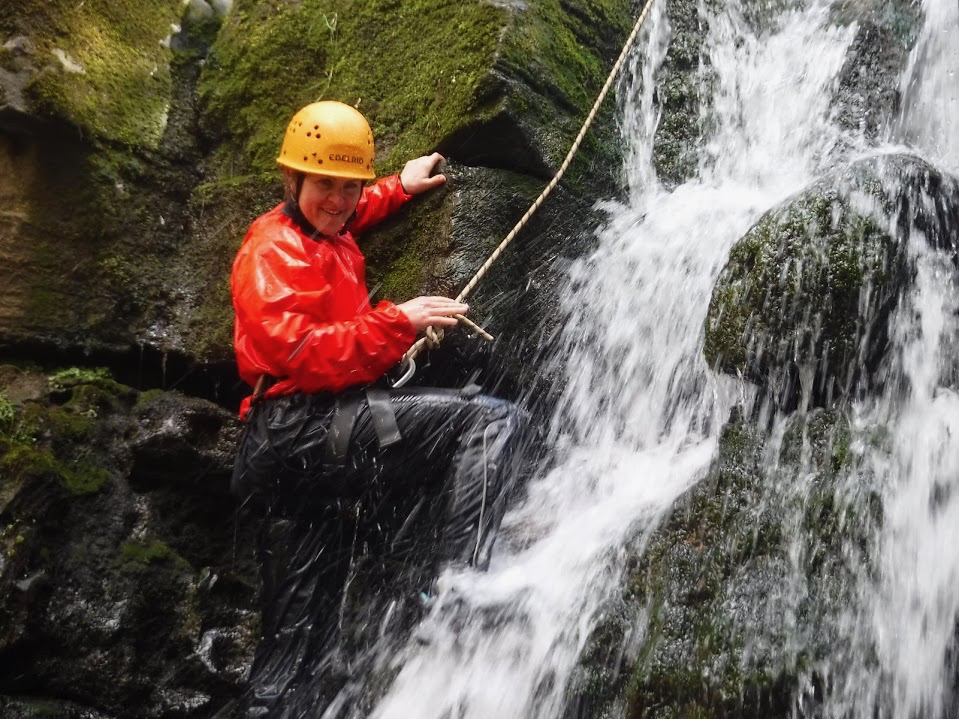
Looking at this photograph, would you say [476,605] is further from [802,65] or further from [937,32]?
[937,32]

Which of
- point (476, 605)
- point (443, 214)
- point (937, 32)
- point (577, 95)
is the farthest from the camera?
point (937, 32)

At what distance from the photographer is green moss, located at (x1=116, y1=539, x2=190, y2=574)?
4.38 m

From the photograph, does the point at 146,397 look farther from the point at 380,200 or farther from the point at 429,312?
the point at 429,312

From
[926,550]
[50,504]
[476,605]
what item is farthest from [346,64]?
[926,550]

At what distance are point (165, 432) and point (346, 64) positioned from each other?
275 centimetres

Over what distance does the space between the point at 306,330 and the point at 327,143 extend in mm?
1008

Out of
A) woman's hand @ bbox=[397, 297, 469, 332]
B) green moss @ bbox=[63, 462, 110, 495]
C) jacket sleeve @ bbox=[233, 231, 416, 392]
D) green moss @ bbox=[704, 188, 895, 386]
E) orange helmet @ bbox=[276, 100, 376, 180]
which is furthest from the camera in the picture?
green moss @ bbox=[63, 462, 110, 495]

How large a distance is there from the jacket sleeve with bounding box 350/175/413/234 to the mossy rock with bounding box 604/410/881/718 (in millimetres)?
2308

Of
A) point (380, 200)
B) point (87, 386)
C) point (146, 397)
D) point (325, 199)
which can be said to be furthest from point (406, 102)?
point (87, 386)

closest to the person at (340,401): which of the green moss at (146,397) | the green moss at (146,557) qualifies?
the green moss at (146,557)

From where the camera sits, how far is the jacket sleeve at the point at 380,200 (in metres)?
4.66

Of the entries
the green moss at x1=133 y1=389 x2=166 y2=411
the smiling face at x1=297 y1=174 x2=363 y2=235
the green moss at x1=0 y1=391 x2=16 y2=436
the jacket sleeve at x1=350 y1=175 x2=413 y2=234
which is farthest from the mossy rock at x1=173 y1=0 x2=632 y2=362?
the green moss at x1=0 y1=391 x2=16 y2=436

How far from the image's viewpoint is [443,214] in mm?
4598

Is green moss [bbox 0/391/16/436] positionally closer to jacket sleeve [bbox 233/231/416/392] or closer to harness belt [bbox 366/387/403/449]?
jacket sleeve [bbox 233/231/416/392]
